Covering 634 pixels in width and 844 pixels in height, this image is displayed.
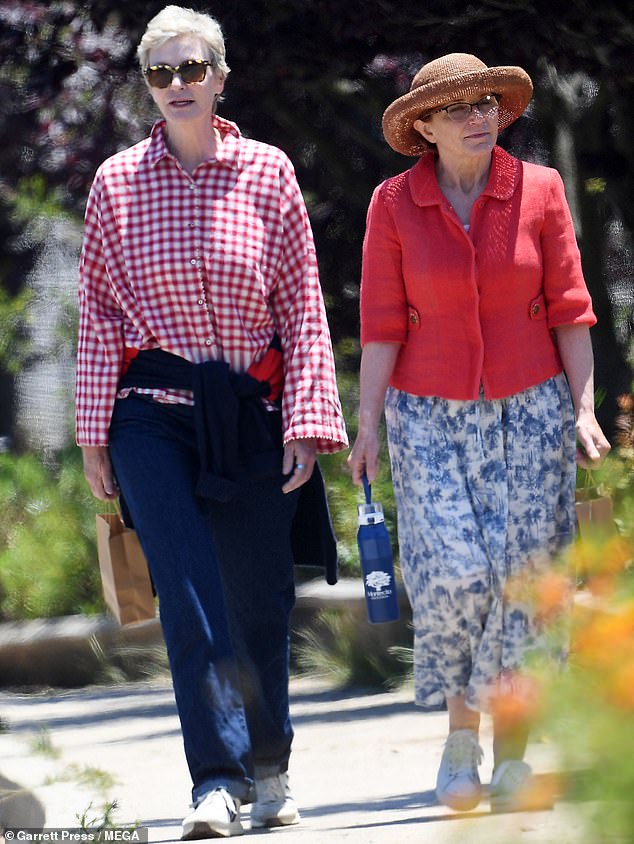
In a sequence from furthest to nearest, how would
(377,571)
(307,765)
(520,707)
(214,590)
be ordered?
(307,765) → (377,571) → (214,590) → (520,707)

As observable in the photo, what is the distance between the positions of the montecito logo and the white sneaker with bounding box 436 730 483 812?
41 centimetres

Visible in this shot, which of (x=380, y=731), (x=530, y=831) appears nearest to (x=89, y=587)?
(x=380, y=731)

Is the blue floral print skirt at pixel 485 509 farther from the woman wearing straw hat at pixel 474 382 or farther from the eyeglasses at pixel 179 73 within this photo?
the eyeglasses at pixel 179 73

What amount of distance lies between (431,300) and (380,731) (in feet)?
6.90

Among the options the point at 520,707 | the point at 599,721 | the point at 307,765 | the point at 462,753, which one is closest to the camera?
the point at 599,721

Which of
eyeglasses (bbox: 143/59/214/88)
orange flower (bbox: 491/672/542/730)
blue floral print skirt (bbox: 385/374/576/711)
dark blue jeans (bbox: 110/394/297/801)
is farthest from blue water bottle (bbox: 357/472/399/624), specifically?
orange flower (bbox: 491/672/542/730)

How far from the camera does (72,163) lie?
705 centimetres

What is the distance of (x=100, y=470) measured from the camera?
13.5ft

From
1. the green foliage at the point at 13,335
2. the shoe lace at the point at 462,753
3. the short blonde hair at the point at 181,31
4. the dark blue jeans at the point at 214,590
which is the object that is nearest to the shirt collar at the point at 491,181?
the short blonde hair at the point at 181,31

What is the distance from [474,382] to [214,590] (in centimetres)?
83

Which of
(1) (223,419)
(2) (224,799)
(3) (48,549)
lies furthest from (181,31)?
(3) (48,549)

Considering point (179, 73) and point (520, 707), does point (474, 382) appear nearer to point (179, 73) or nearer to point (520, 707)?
point (179, 73)

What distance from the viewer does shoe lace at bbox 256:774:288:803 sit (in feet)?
13.6

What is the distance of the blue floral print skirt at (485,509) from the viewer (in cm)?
414
